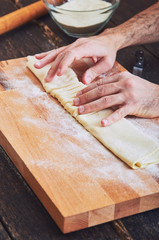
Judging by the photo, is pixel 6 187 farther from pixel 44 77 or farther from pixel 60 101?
pixel 44 77

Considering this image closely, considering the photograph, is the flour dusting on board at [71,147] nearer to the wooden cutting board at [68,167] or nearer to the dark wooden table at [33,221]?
the wooden cutting board at [68,167]

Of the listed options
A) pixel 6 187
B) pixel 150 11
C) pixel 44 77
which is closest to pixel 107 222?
pixel 6 187

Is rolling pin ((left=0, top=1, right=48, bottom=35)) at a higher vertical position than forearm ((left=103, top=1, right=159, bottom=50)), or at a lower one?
higher

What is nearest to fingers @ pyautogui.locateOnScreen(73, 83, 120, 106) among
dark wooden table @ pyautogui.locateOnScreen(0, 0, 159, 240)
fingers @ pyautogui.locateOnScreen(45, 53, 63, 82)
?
fingers @ pyautogui.locateOnScreen(45, 53, 63, 82)

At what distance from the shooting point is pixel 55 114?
170cm

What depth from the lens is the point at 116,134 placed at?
61.7 inches

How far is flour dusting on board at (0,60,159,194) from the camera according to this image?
4.64 feet

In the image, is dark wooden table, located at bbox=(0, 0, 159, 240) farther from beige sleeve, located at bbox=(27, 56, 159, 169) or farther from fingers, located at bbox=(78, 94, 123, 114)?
→ fingers, located at bbox=(78, 94, 123, 114)

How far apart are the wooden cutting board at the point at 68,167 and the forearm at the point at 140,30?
65 centimetres

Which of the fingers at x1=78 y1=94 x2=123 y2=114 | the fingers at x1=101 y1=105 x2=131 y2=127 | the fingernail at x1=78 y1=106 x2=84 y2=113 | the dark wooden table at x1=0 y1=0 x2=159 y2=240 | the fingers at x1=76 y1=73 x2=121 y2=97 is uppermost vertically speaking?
the fingers at x1=76 y1=73 x2=121 y2=97

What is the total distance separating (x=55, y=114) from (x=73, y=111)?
76 mm

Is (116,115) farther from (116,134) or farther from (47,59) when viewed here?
(47,59)

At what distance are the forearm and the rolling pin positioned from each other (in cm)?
53

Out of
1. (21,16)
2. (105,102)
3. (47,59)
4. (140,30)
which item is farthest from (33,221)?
(21,16)
